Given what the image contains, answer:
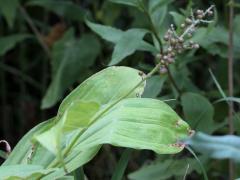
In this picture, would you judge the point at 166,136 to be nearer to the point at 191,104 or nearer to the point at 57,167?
the point at 57,167

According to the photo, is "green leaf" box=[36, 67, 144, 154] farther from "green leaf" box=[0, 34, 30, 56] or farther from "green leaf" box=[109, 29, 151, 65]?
"green leaf" box=[0, 34, 30, 56]

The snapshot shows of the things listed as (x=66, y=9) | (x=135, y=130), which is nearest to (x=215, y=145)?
(x=135, y=130)

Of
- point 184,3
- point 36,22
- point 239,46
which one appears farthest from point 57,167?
point 36,22

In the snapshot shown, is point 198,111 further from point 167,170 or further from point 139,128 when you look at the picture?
point 139,128

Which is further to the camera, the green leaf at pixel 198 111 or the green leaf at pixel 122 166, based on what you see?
the green leaf at pixel 198 111

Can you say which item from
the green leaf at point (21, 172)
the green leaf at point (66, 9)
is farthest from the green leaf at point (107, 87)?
the green leaf at point (66, 9)

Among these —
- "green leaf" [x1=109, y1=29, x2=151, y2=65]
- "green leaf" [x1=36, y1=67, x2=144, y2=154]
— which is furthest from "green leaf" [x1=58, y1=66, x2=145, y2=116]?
A: "green leaf" [x1=109, y1=29, x2=151, y2=65]

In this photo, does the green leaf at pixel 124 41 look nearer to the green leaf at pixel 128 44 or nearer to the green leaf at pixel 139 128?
the green leaf at pixel 128 44
